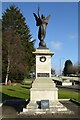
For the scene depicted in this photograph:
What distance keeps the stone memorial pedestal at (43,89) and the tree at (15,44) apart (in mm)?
26883

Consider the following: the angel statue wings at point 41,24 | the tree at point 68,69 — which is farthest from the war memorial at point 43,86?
the tree at point 68,69

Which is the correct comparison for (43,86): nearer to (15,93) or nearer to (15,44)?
(15,93)

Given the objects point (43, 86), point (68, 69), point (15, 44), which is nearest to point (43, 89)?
point (43, 86)

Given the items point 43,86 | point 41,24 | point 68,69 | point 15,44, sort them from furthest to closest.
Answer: point 68,69 < point 15,44 < point 41,24 < point 43,86

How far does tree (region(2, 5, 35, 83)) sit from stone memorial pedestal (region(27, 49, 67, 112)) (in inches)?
1058

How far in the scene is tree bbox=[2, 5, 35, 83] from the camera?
43812 millimetres

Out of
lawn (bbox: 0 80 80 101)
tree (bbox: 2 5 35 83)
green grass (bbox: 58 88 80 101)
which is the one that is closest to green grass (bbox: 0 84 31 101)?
lawn (bbox: 0 80 80 101)

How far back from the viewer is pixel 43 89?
16.1m

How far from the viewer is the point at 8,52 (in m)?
43.4

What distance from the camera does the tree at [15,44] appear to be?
43.8 m

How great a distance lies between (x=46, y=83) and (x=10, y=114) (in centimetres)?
299

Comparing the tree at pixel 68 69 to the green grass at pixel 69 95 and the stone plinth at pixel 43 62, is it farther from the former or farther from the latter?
the stone plinth at pixel 43 62

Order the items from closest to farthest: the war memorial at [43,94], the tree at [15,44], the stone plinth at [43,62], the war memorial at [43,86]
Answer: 1. the war memorial at [43,94]
2. the war memorial at [43,86]
3. the stone plinth at [43,62]
4. the tree at [15,44]

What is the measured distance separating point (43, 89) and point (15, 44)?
2853 centimetres
